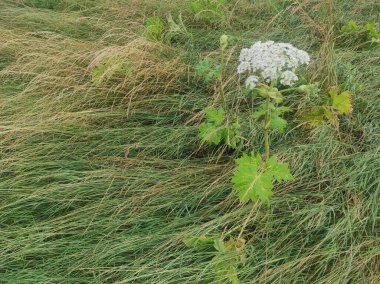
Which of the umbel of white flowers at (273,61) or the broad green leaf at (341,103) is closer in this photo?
the umbel of white flowers at (273,61)

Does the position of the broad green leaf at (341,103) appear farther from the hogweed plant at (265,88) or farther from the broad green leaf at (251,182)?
the broad green leaf at (251,182)

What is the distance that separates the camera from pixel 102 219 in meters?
1.63

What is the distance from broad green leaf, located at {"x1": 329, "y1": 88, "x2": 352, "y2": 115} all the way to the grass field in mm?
100

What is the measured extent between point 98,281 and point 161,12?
7.65 ft

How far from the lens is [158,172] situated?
5.93 ft

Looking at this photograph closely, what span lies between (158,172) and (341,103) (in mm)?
931

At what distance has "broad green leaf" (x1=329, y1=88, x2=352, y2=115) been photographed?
188 centimetres

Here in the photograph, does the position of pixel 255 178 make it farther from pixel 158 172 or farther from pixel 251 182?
pixel 158 172

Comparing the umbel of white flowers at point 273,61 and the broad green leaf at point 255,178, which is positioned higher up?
the umbel of white flowers at point 273,61

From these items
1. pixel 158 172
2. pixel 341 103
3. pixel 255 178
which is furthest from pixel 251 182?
pixel 341 103

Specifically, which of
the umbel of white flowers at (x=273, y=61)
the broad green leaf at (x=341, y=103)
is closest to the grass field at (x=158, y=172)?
the broad green leaf at (x=341, y=103)

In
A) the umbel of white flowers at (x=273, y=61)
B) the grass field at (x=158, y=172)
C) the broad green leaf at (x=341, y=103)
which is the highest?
the umbel of white flowers at (x=273, y=61)

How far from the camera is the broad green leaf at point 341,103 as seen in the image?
1876 millimetres

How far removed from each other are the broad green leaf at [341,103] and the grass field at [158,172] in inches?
4.0
